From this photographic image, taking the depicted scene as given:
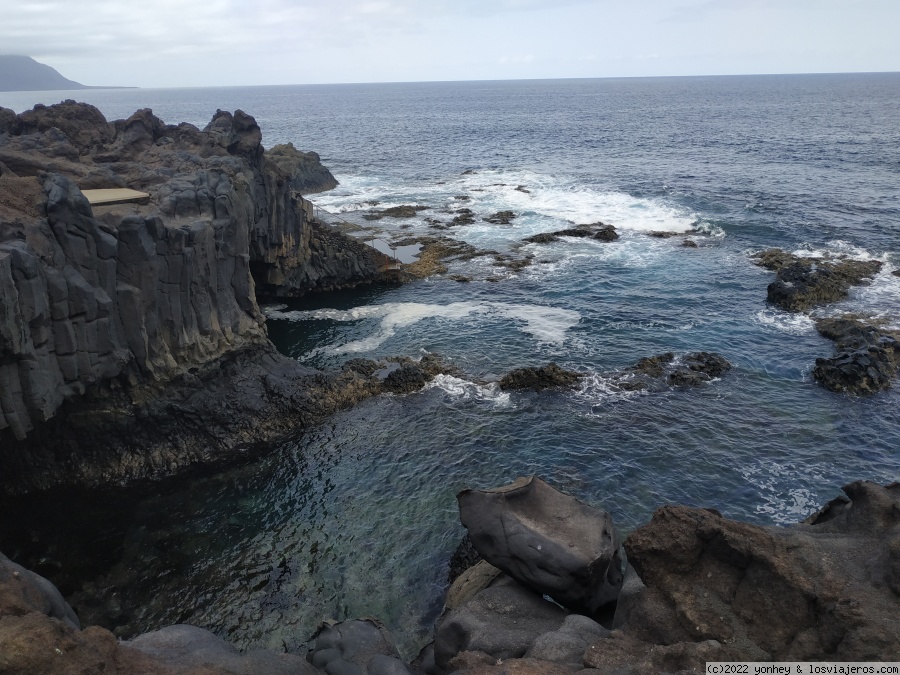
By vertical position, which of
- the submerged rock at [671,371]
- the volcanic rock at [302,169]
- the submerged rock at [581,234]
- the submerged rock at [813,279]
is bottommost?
the submerged rock at [671,371]

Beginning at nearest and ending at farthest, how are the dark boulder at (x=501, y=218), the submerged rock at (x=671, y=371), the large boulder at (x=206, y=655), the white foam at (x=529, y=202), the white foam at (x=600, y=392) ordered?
the large boulder at (x=206, y=655) → the white foam at (x=600, y=392) → the submerged rock at (x=671, y=371) → the white foam at (x=529, y=202) → the dark boulder at (x=501, y=218)

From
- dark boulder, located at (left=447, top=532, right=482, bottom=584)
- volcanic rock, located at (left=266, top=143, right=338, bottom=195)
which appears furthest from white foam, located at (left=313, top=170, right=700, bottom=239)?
dark boulder, located at (left=447, top=532, right=482, bottom=584)

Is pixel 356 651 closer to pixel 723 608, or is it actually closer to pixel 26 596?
pixel 26 596

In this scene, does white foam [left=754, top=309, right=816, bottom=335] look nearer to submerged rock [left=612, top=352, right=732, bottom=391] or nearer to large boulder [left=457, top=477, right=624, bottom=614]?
submerged rock [left=612, top=352, right=732, bottom=391]

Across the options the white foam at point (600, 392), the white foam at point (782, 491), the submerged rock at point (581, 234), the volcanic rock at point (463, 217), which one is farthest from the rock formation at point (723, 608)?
the volcanic rock at point (463, 217)

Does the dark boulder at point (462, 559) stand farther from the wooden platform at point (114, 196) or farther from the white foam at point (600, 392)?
the wooden platform at point (114, 196)

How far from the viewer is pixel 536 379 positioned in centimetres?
3475

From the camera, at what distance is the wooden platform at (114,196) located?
30.1 metres

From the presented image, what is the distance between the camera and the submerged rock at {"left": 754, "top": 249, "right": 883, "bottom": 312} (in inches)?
1777

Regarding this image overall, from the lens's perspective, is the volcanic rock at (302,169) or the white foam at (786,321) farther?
the volcanic rock at (302,169)

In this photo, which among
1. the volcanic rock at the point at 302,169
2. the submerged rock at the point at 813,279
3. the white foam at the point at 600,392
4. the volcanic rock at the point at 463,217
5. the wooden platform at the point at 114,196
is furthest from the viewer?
the volcanic rock at the point at 302,169

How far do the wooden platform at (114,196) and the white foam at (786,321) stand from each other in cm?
3855

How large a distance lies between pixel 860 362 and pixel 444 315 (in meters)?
25.1

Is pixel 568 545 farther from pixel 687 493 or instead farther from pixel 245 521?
pixel 245 521
